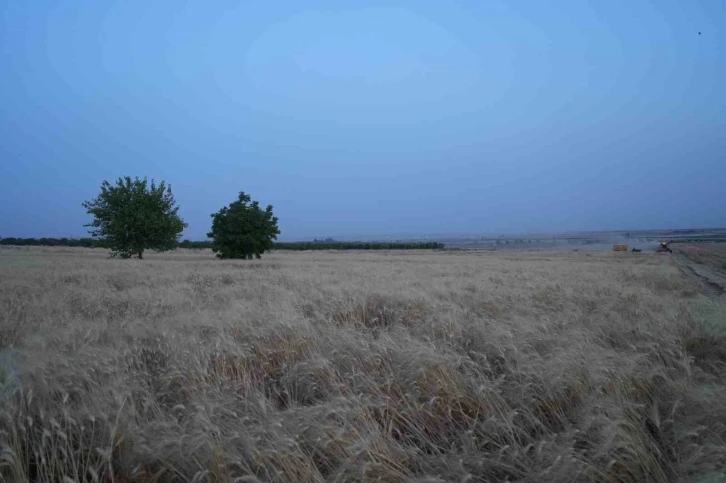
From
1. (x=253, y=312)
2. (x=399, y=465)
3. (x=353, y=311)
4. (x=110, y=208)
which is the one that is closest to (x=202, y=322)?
(x=253, y=312)

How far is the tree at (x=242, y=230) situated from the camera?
40812 mm

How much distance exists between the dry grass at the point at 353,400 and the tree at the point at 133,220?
33.5 metres

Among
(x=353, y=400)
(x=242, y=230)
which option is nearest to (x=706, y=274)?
(x=353, y=400)

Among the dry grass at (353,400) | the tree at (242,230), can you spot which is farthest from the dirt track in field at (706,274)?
the tree at (242,230)

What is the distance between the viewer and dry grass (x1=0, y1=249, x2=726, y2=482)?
3.05 metres

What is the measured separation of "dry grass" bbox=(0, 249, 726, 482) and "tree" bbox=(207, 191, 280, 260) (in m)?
34.1

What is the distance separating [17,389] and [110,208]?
40905 millimetres

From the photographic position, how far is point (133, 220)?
37.6 meters

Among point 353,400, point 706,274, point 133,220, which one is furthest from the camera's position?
point 133,220

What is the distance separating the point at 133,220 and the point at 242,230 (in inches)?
363

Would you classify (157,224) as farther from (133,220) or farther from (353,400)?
(353,400)

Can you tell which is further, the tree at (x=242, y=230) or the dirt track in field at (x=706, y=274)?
the tree at (x=242, y=230)

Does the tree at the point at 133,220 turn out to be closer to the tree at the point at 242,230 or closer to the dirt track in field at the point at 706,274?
the tree at the point at 242,230

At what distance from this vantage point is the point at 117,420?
10.5 ft
